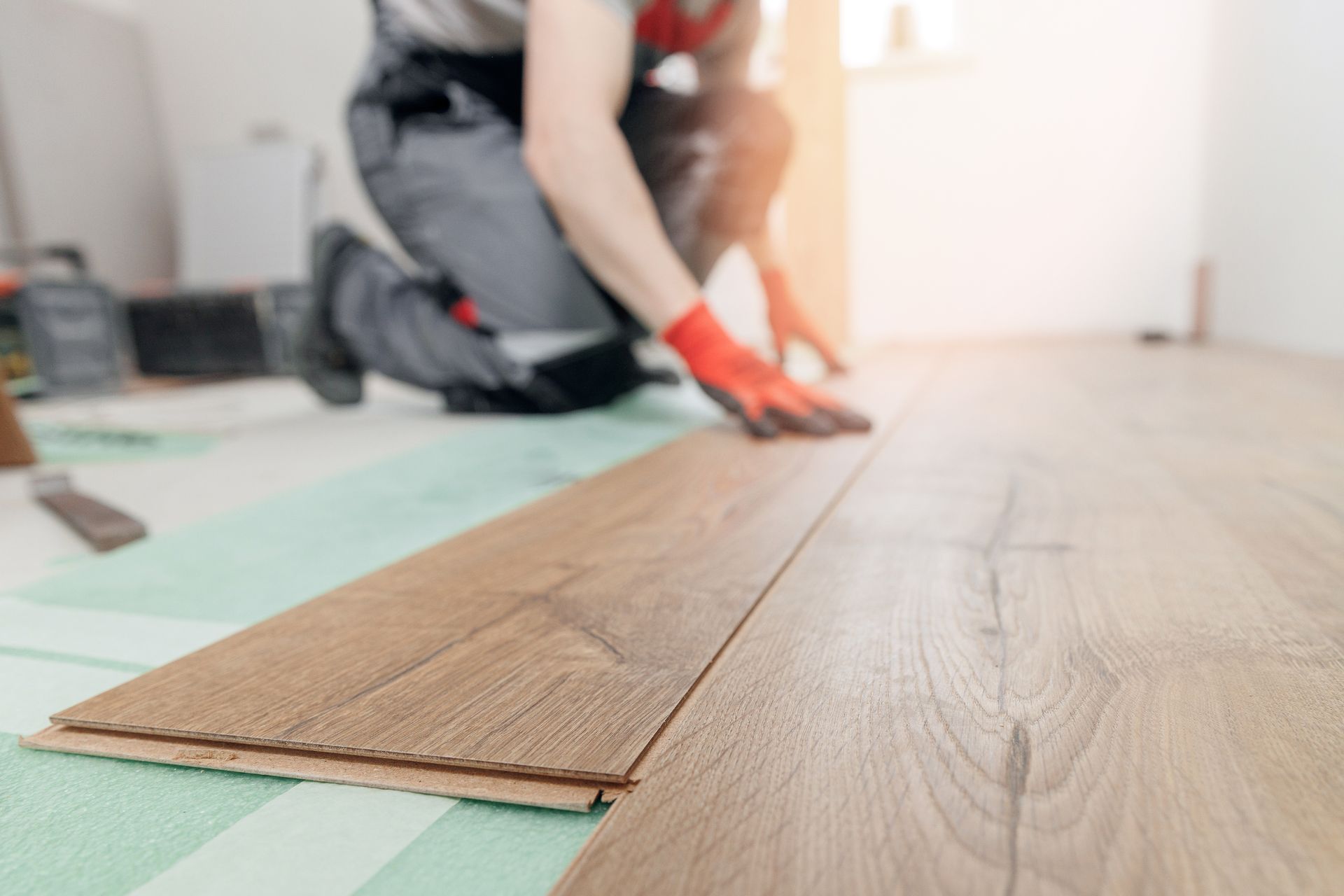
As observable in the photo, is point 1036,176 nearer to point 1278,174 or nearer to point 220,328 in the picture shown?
point 1278,174

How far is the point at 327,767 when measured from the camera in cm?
36

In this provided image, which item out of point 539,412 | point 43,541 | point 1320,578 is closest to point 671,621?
point 1320,578

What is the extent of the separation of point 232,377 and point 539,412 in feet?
5.62

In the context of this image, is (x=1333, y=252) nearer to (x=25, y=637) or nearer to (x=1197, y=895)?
(x=1197, y=895)

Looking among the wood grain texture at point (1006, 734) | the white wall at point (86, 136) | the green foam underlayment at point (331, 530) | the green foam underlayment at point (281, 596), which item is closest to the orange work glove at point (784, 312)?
the green foam underlayment at point (281, 596)

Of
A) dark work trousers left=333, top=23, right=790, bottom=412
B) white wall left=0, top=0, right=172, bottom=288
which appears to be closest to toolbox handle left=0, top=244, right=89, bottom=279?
white wall left=0, top=0, right=172, bottom=288

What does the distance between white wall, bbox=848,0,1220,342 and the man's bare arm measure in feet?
5.32

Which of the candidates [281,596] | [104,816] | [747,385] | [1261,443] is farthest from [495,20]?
[104,816]

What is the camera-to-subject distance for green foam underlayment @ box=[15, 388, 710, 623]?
63 centimetres

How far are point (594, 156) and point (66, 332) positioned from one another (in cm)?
211

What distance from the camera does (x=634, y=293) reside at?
1219 millimetres

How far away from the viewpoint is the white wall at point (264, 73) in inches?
129

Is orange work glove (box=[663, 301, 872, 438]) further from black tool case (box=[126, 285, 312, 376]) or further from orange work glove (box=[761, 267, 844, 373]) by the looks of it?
black tool case (box=[126, 285, 312, 376])

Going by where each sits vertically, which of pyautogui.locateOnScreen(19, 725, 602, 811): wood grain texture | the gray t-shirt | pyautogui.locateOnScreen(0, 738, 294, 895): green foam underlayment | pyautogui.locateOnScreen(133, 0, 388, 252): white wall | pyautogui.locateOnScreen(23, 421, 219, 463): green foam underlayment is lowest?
pyautogui.locateOnScreen(23, 421, 219, 463): green foam underlayment
